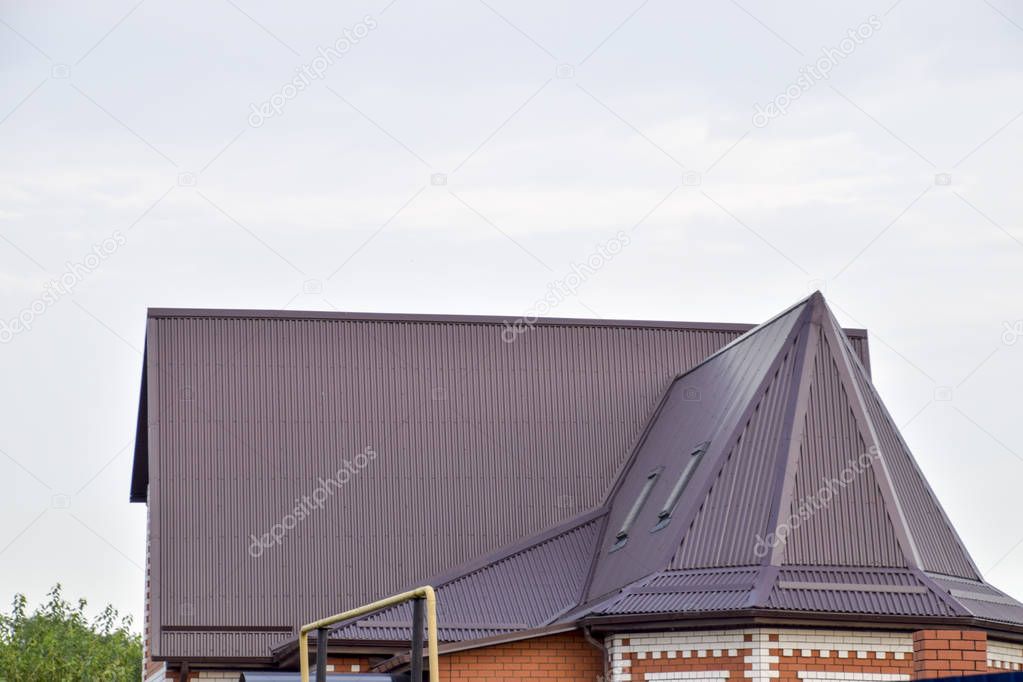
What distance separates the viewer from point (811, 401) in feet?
64.0

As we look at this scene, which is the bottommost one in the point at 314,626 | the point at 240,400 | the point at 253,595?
the point at 314,626

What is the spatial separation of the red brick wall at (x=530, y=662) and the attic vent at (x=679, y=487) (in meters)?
1.97

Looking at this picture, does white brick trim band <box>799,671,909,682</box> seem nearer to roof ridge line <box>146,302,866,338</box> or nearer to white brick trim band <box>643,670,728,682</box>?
white brick trim band <box>643,670,728,682</box>

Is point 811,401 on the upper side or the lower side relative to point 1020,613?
upper

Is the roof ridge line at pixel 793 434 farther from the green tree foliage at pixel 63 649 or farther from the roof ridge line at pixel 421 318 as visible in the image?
the green tree foliage at pixel 63 649

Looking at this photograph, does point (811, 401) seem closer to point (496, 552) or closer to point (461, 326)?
point (496, 552)

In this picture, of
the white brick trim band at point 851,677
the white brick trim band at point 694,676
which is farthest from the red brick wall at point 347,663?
the white brick trim band at point 851,677

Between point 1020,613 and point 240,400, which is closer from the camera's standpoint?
point 1020,613

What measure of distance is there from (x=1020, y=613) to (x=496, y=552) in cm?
793

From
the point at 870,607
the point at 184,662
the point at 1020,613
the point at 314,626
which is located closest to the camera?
the point at 314,626

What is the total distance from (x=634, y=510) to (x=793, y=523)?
13.2 feet

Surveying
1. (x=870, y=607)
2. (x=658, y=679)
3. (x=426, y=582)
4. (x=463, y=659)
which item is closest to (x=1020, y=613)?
(x=870, y=607)

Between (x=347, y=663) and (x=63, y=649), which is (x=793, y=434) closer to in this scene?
(x=347, y=663)

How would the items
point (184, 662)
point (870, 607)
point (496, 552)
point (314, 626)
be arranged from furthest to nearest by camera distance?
point (496, 552), point (184, 662), point (870, 607), point (314, 626)
